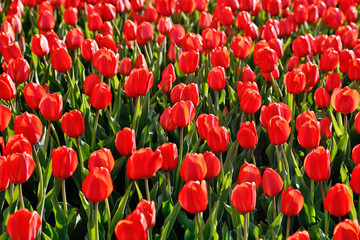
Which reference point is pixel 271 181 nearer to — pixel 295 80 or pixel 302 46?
pixel 295 80

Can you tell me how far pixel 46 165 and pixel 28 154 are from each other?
487 mm

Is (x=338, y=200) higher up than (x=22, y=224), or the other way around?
(x=22, y=224)

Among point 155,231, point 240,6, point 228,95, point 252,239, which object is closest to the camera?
point 252,239

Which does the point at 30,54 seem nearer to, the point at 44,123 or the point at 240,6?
the point at 44,123

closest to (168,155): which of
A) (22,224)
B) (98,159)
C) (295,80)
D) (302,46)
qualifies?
(98,159)

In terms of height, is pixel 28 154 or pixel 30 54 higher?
pixel 28 154

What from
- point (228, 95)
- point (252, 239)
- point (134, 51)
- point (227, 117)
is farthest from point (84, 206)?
point (134, 51)

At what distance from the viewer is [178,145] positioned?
2541 millimetres

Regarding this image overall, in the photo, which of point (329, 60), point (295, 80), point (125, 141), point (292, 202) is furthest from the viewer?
point (329, 60)

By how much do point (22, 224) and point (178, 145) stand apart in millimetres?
1143

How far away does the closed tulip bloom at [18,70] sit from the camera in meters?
2.61

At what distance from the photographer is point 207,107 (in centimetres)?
284

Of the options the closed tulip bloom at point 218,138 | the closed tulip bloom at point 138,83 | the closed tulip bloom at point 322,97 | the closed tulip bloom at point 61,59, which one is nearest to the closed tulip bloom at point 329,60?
the closed tulip bloom at point 322,97

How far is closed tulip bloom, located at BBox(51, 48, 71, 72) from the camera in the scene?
9.02ft
